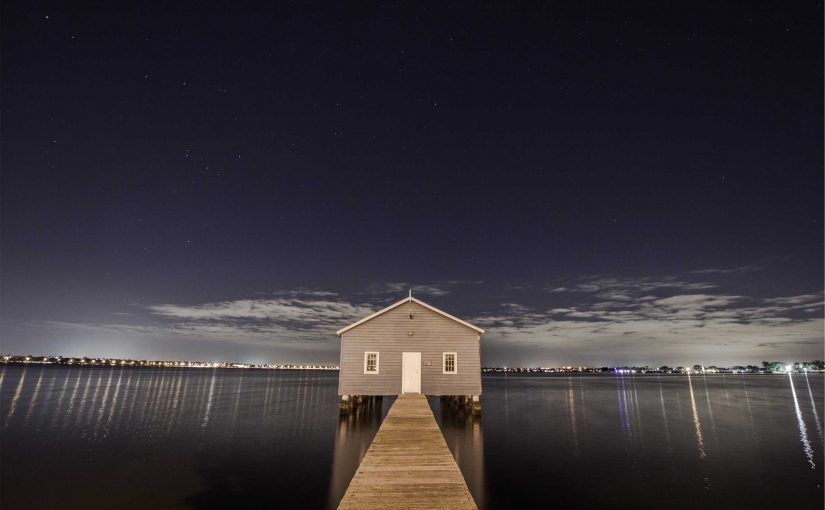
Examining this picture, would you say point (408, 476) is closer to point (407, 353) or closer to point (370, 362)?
point (407, 353)

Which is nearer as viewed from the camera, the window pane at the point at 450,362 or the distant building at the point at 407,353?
the distant building at the point at 407,353

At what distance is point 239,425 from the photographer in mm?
27609

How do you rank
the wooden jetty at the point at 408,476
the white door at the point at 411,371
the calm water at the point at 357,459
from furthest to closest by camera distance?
the white door at the point at 411,371, the calm water at the point at 357,459, the wooden jetty at the point at 408,476

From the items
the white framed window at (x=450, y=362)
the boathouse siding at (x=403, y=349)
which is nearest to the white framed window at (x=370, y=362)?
the boathouse siding at (x=403, y=349)

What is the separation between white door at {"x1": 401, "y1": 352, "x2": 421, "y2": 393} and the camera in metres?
25.0

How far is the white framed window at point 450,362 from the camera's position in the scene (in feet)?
83.8

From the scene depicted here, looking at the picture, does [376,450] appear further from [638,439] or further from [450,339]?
[638,439]

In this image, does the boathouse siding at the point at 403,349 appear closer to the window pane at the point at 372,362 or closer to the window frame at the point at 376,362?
the window frame at the point at 376,362

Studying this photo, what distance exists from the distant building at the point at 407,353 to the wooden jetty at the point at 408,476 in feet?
37.5

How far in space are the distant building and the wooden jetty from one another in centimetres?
1144

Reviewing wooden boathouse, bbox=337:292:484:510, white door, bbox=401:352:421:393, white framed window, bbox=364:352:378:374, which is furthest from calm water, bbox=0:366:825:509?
white framed window, bbox=364:352:378:374

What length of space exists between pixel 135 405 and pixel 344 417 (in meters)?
22.4

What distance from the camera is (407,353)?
82.7 ft

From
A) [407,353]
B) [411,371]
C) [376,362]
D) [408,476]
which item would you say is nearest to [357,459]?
[376,362]
